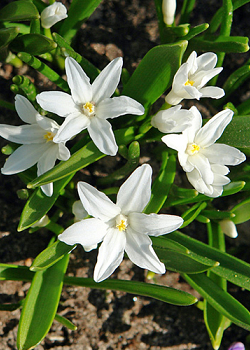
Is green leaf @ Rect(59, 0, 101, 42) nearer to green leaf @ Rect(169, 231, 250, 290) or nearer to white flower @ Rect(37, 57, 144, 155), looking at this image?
white flower @ Rect(37, 57, 144, 155)

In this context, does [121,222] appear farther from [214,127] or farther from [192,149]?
[214,127]

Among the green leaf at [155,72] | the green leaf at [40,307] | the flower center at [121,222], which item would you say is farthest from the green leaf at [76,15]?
the green leaf at [40,307]

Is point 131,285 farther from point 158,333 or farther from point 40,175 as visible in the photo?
point 158,333

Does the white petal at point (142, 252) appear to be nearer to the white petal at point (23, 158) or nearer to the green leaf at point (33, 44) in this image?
the white petal at point (23, 158)

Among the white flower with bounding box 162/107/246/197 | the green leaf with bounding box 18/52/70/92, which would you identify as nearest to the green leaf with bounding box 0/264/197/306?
the white flower with bounding box 162/107/246/197

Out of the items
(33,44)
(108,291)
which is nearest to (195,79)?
(33,44)

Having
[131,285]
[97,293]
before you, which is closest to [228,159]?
[131,285]

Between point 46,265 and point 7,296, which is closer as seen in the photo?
point 46,265
